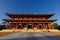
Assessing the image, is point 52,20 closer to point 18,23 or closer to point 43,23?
point 43,23

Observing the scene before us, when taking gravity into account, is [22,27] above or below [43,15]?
below

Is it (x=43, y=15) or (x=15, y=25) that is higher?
(x=43, y=15)

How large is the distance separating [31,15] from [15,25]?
8508 mm

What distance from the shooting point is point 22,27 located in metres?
62.6

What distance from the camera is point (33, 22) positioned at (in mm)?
62719

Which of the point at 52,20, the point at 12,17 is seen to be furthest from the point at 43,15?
the point at 12,17

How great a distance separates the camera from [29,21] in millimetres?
62531

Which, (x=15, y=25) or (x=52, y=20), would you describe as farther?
(x=15, y=25)

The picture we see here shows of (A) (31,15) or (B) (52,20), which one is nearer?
(B) (52,20)

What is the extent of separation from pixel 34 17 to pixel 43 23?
5.67m

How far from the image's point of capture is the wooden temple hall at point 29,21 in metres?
61.8

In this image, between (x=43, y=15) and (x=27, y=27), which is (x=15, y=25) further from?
(x=43, y=15)

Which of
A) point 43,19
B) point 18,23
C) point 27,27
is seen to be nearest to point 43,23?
point 43,19

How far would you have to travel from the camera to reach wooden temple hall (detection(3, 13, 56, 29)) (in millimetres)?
61819
